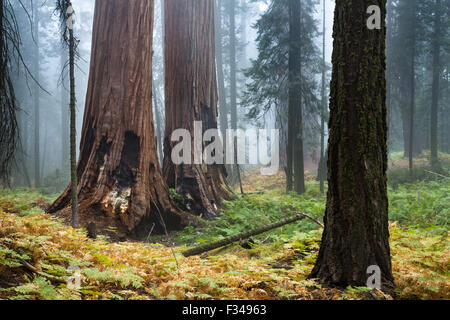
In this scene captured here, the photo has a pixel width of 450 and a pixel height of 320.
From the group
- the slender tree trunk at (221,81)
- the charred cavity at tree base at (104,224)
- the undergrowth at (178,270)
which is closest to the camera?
the undergrowth at (178,270)

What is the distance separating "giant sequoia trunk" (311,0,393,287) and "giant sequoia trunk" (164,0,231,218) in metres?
4.80

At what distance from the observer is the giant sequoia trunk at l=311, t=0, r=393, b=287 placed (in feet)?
8.23

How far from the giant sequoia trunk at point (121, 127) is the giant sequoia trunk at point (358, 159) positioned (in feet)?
11.9

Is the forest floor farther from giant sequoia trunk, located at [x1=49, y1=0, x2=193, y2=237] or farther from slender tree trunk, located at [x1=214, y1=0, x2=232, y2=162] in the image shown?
slender tree trunk, located at [x1=214, y1=0, x2=232, y2=162]

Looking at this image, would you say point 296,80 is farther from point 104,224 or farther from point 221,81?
point 104,224

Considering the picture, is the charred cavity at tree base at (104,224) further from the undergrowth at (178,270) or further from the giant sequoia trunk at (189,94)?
the giant sequoia trunk at (189,94)

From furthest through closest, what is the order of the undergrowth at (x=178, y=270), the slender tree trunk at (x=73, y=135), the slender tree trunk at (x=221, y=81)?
the slender tree trunk at (x=221, y=81) < the slender tree trunk at (x=73, y=135) < the undergrowth at (x=178, y=270)

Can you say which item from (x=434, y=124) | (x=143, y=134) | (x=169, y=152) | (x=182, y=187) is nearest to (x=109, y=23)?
(x=143, y=134)

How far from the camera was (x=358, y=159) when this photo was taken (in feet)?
8.29

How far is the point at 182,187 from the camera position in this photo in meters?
7.30

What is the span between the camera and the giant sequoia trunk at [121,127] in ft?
17.5

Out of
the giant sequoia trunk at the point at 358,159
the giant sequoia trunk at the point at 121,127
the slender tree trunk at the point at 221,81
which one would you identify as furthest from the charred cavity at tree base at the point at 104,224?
the slender tree trunk at the point at 221,81

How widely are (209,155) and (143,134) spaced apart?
2.78m
